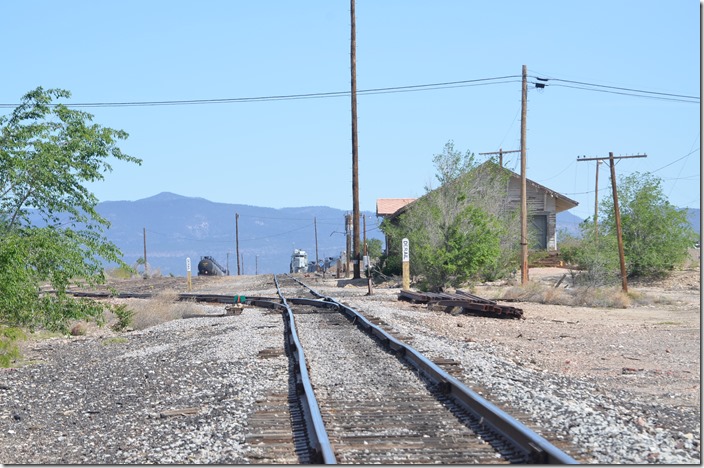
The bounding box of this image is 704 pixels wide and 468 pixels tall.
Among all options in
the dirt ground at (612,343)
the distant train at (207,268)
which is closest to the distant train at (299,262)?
the distant train at (207,268)

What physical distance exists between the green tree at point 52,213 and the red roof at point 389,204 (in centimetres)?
5094

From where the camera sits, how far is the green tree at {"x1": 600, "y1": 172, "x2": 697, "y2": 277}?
145 feet

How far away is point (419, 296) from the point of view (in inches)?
1021

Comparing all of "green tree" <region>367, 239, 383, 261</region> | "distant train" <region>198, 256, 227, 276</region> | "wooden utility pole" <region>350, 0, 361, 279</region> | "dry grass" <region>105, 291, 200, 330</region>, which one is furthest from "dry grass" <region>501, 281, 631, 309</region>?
"green tree" <region>367, 239, 383, 261</region>

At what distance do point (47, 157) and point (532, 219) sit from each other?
142 ft

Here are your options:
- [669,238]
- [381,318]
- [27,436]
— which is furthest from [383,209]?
[27,436]

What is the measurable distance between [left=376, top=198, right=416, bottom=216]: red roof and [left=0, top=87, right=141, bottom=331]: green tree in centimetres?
5094

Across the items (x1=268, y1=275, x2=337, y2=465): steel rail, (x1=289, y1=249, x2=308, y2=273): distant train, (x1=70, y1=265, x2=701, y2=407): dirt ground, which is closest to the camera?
(x1=268, y1=275, x2=337, y2=465): steel rail

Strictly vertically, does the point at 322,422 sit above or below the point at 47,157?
below

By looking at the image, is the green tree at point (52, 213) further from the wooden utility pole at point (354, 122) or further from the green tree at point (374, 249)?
the green tree at point (374, 249)

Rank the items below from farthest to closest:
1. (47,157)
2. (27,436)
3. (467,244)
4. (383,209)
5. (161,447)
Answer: (383,209) → (467,244) → (47,157) → (27,436) → (161,447)

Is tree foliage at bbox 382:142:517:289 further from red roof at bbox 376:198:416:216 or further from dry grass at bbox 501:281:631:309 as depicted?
red roof at bbox 376:198:416:216

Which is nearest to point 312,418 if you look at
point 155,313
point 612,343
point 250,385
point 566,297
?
point 250,385

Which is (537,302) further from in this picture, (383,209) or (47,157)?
(383,209)
